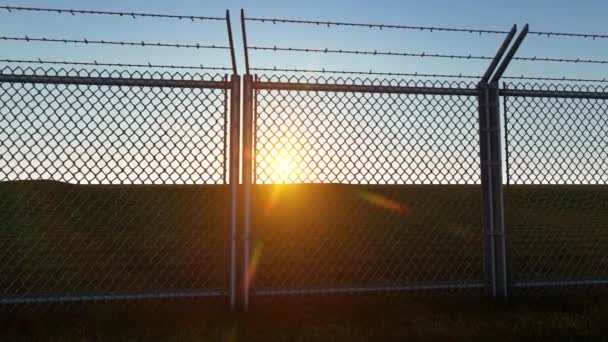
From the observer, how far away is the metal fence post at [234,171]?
406 centimetres

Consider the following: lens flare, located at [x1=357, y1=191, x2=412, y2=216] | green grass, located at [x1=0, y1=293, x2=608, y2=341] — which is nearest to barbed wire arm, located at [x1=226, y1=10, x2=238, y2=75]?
green grass, located at [x1=0, y1=293, x2=608, y2=341]

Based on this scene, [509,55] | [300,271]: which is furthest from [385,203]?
[509,55]

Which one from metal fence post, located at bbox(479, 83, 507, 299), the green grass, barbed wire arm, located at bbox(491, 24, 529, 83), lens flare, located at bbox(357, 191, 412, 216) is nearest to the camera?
the green grass

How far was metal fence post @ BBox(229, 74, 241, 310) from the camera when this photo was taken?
4062mm

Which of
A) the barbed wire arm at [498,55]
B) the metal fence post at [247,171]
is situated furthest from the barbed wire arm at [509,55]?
the metal fence post at [247,171]

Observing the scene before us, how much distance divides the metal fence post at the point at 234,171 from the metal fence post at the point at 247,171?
50mm

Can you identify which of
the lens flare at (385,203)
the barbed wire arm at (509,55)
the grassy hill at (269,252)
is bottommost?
the grassy hill at (269,252)

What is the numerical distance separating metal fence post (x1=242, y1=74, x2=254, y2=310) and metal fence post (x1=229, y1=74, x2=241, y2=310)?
5cm

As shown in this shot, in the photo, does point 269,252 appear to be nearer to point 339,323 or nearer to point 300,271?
point 300,271

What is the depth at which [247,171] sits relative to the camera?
162 inches

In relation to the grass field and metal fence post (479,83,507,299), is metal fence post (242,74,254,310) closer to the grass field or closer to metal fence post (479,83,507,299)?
the grass field

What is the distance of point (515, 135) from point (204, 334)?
Result: 3.24m

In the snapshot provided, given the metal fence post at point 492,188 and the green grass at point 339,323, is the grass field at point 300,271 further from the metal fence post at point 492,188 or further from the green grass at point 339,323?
the metal fence post at point 492,188

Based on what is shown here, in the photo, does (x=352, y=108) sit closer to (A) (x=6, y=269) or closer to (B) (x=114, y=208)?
(A) (x=6, y=269)
